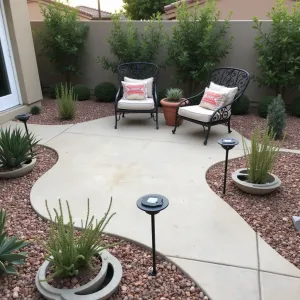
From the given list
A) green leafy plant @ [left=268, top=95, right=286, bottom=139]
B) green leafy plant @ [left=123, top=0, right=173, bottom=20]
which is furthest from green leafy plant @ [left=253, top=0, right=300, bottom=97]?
green leafy plant @ [left=123, top=0, right=173, bottom=20]

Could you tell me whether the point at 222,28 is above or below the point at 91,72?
above

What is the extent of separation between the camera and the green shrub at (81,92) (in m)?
6.75

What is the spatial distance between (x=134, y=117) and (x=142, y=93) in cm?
65

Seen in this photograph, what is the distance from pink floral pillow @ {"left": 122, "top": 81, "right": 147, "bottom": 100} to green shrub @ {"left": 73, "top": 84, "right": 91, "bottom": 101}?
6.27 ft

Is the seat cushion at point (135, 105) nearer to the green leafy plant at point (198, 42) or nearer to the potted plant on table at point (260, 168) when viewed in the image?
the green leafy plant at point (198, 42)

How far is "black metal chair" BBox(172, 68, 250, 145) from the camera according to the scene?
4.38m

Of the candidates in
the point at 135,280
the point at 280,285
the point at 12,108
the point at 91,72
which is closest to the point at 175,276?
the point at 135,280

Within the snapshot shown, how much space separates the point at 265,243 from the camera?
2354 millimetres

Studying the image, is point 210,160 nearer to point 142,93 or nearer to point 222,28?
point 142,93

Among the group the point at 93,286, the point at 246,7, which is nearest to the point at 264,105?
the point at 246,7

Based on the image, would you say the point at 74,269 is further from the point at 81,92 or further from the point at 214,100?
the point at 81,92

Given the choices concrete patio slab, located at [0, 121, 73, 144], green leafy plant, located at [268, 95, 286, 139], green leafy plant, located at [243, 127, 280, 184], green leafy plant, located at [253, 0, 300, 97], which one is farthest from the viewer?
green leafy plant, located at [253, 0, 300, 97]

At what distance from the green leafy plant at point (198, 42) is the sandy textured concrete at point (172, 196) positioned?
127 centimetres

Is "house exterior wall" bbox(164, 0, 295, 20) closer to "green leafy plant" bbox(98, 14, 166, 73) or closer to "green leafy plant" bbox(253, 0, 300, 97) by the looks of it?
"green leafy plant" bbox(98, 14, 166, 73)
